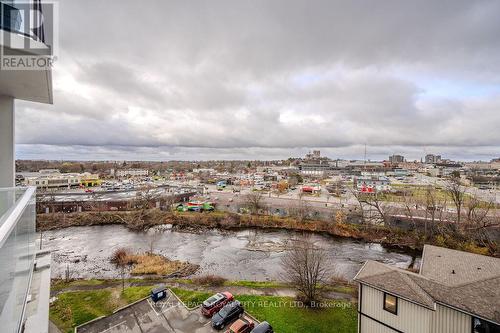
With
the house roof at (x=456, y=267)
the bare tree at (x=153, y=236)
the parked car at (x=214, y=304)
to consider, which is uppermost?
the house roof at (x=456, y=267)

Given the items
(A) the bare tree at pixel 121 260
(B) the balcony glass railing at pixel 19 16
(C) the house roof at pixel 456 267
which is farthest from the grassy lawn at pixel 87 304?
(C) the house roof at pixel 456 267

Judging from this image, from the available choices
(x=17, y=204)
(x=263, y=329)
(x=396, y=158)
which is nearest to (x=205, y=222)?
(x=263, y=329)

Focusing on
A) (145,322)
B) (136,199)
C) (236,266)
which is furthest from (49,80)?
(136,199)

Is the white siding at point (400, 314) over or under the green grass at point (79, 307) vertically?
over

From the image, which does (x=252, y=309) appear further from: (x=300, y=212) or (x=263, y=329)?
(x=300, y=212)

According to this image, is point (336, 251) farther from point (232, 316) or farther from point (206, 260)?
point (232, 316)

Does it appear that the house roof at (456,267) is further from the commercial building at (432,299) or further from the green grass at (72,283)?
the green grass at (72,283)

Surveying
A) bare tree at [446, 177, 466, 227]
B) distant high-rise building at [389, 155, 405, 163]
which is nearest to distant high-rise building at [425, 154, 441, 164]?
distant high-rise building at [389, 155, 405, 163]
